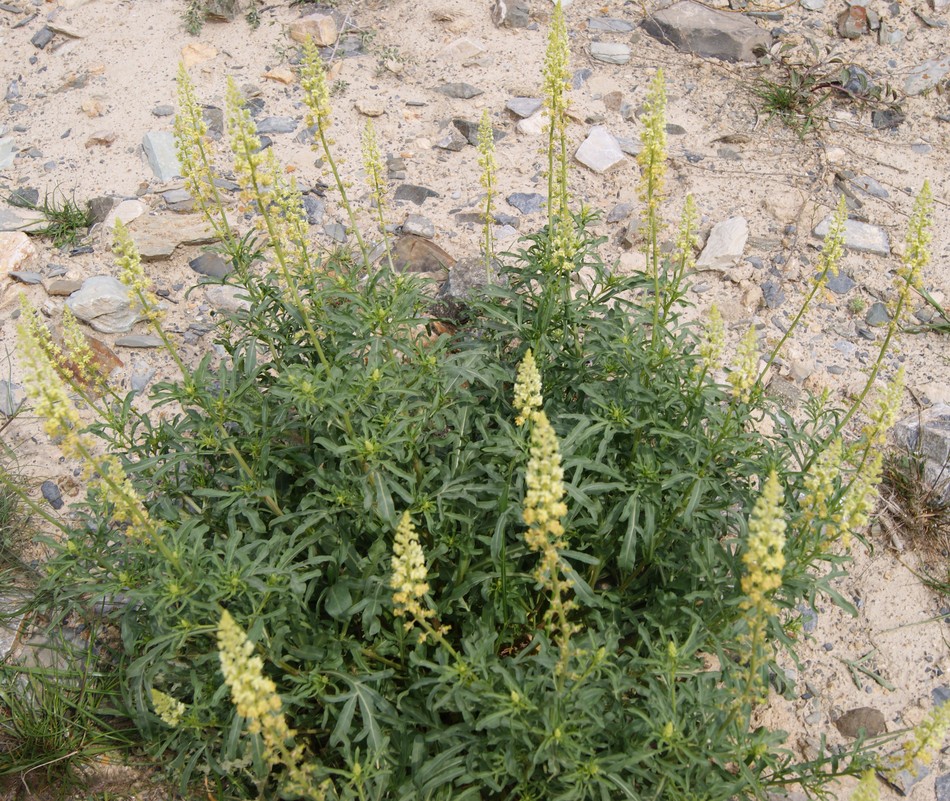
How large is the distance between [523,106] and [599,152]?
0.91 metres

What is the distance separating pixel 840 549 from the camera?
4871mm

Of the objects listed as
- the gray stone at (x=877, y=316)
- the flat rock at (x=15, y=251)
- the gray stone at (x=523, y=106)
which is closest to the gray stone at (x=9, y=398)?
the flat rock at (x=15, y=251)

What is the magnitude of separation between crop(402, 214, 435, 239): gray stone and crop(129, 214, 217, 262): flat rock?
58.2 inches

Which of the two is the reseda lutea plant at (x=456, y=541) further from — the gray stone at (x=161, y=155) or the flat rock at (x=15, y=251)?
the gray stone at (x=161, y=155)

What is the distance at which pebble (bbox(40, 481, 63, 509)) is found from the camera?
518cm

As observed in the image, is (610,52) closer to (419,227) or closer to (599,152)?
(599,152)

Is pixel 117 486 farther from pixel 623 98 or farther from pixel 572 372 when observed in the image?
pixel 623 98

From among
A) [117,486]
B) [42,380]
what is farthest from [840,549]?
[42,380]

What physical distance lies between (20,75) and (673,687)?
26.4 ft

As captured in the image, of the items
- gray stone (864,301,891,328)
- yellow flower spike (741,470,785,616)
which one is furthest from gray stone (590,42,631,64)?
yellow flower spike (741,470,785,616)

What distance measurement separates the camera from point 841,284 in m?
6.18

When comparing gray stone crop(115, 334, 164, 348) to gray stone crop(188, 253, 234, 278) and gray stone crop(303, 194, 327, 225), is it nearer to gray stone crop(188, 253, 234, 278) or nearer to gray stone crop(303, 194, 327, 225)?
gray stone crop(188, 253, 234, 278)

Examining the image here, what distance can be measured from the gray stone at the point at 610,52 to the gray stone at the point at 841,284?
119 inches

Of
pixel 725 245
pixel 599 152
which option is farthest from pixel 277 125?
pixel 725 245
